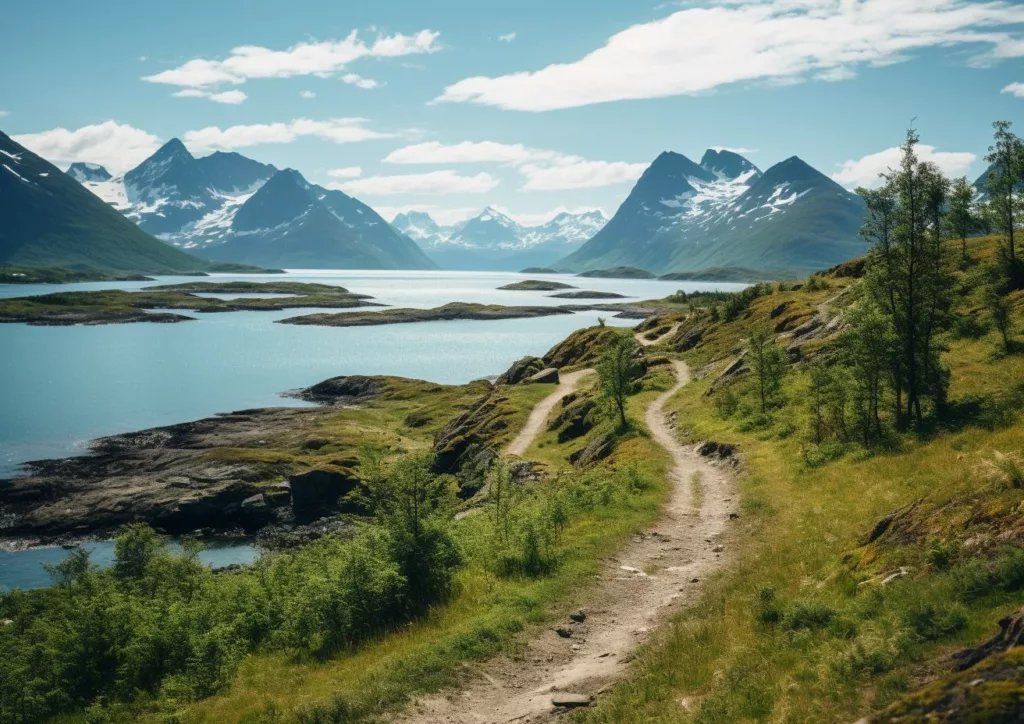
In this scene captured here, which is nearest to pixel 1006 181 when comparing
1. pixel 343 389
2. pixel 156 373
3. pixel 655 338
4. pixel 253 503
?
pixel 655 338

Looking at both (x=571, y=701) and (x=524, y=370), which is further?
(x=524, y=370)

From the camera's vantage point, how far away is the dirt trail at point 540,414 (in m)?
62.0

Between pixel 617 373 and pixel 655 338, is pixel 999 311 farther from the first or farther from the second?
pixel 655 338

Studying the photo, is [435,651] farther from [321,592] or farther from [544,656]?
[321,592]

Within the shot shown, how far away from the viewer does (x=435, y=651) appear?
16.4 meters

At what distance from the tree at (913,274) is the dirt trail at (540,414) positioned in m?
Answer: 31.8

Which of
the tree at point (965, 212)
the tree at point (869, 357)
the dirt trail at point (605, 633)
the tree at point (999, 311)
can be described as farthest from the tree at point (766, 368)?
the tree at point (965, 212)

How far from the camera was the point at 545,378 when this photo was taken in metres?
87.4

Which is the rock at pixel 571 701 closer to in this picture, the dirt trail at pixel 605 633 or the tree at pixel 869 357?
the dirt trail at pixel 605 633

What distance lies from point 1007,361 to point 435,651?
37.2 m

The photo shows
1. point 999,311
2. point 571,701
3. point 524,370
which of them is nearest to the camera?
point 571,701

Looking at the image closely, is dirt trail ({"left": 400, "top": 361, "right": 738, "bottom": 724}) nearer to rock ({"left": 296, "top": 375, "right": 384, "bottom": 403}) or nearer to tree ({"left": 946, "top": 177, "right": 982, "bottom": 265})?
tree ({"left": 946, "top": 177, "right": 982, "bottom": 265})

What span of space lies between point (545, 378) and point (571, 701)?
73.4 m

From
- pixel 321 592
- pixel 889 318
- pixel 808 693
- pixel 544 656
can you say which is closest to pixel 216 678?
pixel 321 592
